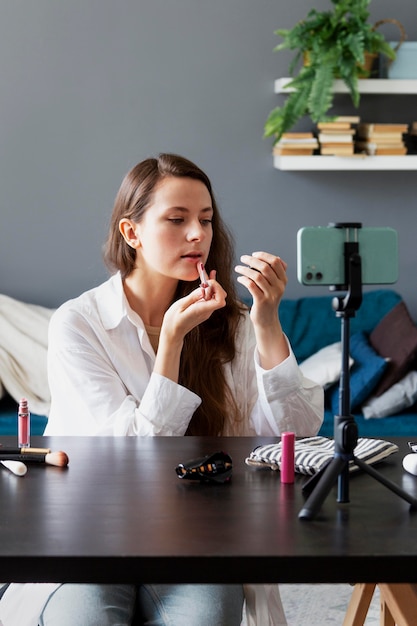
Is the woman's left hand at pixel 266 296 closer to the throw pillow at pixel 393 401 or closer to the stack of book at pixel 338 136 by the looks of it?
the throw pillow at pixel 393 401

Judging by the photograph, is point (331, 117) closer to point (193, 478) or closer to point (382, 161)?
point (382, 161)

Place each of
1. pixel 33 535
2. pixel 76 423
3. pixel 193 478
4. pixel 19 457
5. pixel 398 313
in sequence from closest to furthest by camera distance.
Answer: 1. pixel 33 535
2. pixel 193 478
3. pixel 19 457
4. pixel 76 423
5. pixel 398 313

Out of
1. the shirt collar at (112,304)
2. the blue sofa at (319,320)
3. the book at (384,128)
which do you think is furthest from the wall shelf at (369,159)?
the shirt collar at (112,304)

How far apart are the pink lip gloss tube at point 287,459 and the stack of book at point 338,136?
8.39ft

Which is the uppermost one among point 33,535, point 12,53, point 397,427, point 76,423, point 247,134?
point 12,53

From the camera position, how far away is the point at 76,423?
1902 mm

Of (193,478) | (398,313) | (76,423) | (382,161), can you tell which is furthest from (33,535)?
(382,161)

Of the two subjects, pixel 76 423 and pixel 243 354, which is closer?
pixel 76 423

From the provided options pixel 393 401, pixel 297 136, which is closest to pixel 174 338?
pixel 393 401

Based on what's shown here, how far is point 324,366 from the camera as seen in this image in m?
3.52

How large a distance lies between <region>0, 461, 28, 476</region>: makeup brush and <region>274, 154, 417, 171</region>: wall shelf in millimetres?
2565

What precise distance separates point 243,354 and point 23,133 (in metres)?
2.22

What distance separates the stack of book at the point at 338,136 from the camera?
3.83 meters

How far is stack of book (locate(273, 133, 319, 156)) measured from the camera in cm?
385
